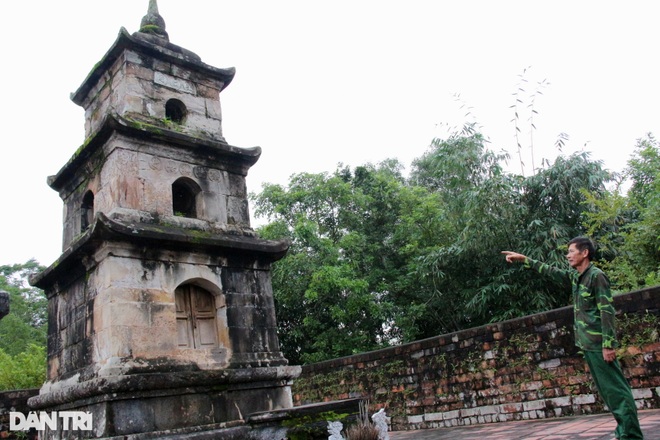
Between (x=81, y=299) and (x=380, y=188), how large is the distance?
45.0 ft

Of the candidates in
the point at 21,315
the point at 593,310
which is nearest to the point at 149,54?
the point at 593,310

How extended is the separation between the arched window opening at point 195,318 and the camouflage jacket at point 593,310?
4.32 m

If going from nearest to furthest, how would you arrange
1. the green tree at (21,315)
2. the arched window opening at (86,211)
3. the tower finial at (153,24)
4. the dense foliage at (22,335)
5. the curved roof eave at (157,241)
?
the curved roof eave at (157,241)
the arched window opening at (86,211)
the tower finial at (153,24)
the dense foliage at (22,335)
the green tree at (21,315)

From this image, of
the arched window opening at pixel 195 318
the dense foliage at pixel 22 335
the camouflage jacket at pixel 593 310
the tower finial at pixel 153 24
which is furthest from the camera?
the dense foliage at pixel 22 335

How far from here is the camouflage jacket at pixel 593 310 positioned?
3.50 metres

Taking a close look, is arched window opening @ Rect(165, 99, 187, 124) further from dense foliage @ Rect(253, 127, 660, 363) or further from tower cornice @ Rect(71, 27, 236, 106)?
dense foliage @ Rect(253, 127, 660, 363)

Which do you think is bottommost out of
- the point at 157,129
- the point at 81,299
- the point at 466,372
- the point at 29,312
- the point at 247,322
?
the point at 466,372

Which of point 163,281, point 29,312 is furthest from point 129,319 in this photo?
point 29,312

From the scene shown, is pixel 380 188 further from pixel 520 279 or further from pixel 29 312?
pixel 29 312

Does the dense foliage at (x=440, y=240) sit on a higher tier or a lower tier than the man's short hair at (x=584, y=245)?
higher

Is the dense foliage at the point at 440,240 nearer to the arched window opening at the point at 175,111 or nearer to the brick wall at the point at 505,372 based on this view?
the brick wall at the point at 505,372

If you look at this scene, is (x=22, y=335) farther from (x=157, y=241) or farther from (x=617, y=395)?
(x=617, y=395)

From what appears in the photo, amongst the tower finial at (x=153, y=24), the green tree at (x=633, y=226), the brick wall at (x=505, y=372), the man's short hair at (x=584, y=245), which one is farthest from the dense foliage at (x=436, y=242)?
the tower finial at (x=153, y=24)

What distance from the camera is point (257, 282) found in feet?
23.6
